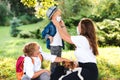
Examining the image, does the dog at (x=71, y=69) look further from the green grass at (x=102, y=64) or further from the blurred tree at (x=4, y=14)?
the blurred tree at (x=4, y=14)

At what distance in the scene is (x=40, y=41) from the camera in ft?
53.5

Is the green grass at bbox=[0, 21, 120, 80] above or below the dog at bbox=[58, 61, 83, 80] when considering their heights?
below

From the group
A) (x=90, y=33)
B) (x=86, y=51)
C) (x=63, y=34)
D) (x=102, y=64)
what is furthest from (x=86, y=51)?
(x=102, y=64)

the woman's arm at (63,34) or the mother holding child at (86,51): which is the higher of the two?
the woman's arm at (63,34)

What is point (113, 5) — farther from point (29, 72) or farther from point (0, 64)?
point (29, 72)

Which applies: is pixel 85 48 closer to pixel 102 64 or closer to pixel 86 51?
pixel 86 51

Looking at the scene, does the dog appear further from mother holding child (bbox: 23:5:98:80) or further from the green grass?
the green grass

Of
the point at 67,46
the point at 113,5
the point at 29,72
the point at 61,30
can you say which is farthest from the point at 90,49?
the point at 113,5

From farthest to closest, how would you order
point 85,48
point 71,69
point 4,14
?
point 4,14 → point 71,69 → point 85,48

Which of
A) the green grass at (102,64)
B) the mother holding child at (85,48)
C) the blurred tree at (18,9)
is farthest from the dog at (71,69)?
the blurred tree at (18,9)

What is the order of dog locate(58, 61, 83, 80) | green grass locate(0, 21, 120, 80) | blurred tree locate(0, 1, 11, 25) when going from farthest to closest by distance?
blurred tree locate(0, 1, 11, 25)
green grass locate(0, 21, 120, 80)
dog locate(58, 61, 83, 80)

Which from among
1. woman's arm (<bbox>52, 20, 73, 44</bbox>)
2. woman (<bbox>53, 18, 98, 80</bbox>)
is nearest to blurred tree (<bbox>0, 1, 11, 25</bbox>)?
woman's arm (<bbox>52, 20, 73, 44</bbox>)

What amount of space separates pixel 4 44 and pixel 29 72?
10.9 meters

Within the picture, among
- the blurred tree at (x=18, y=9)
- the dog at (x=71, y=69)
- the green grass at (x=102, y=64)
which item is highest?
the blurred tree at (x=18, y=9)
